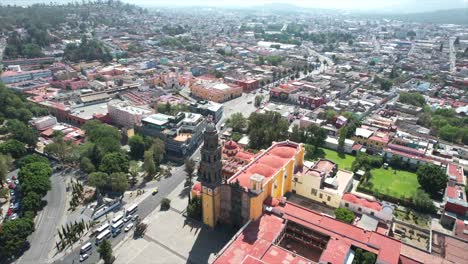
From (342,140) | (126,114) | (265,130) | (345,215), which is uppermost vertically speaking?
(265,130)

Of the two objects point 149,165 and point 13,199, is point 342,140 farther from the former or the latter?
point 13,199

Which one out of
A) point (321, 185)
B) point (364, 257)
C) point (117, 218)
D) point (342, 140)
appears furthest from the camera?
point (342, 140)

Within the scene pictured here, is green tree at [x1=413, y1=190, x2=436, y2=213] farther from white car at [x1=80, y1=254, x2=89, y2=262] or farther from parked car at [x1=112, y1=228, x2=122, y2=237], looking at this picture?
white car at [x1=80, y1=254, x2=89, y2=262]

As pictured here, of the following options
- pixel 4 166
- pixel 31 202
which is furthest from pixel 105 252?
pixel 4 166

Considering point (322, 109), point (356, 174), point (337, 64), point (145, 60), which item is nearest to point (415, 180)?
point (356, 174)

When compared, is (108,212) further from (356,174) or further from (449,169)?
(449,169)

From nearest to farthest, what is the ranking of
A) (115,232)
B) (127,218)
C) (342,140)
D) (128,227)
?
(115,232)
(128,227)
(127,218)
(342,140)

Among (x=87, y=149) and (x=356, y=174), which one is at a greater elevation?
(x=87, y=149)

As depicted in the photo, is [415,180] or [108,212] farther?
[415,180]
